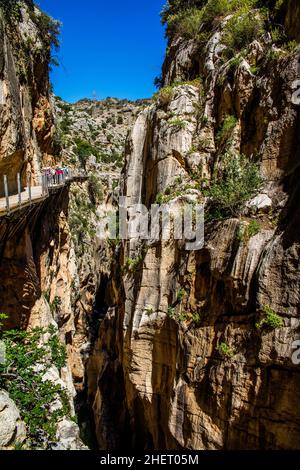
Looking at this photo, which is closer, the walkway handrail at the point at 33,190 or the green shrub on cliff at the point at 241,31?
the walkway handrail at the point at 33,190

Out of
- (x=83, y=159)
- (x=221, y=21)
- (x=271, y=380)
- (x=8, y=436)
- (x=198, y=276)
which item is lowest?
(x=8, y=436)

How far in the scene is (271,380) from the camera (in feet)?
23.6

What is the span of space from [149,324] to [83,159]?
109 feet

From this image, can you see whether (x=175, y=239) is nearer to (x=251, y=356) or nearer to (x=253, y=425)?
(x=251, y=356)

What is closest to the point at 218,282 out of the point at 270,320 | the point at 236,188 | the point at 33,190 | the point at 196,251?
the point at 196,251

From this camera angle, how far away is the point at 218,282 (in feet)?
29.4

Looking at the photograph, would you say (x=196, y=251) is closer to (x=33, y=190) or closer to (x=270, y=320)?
(x=270, y=320)

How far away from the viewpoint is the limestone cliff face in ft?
23.8

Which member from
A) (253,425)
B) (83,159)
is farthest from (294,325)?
(83,159)

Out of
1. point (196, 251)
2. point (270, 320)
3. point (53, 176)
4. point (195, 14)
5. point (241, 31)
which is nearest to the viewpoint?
point (270, 320)

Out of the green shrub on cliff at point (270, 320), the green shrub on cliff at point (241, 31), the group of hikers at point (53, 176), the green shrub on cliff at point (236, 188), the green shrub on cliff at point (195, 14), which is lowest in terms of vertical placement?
the green shrub on cliff at point (270, 320)

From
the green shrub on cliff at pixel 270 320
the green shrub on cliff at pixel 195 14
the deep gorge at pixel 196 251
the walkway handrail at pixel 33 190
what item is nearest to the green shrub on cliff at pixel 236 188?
the deep gorge at pixel 196 251

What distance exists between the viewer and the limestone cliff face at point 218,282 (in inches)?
285

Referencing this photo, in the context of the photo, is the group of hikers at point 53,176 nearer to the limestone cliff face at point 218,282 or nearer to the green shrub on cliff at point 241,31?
the limestone cliff face at point 218,282
